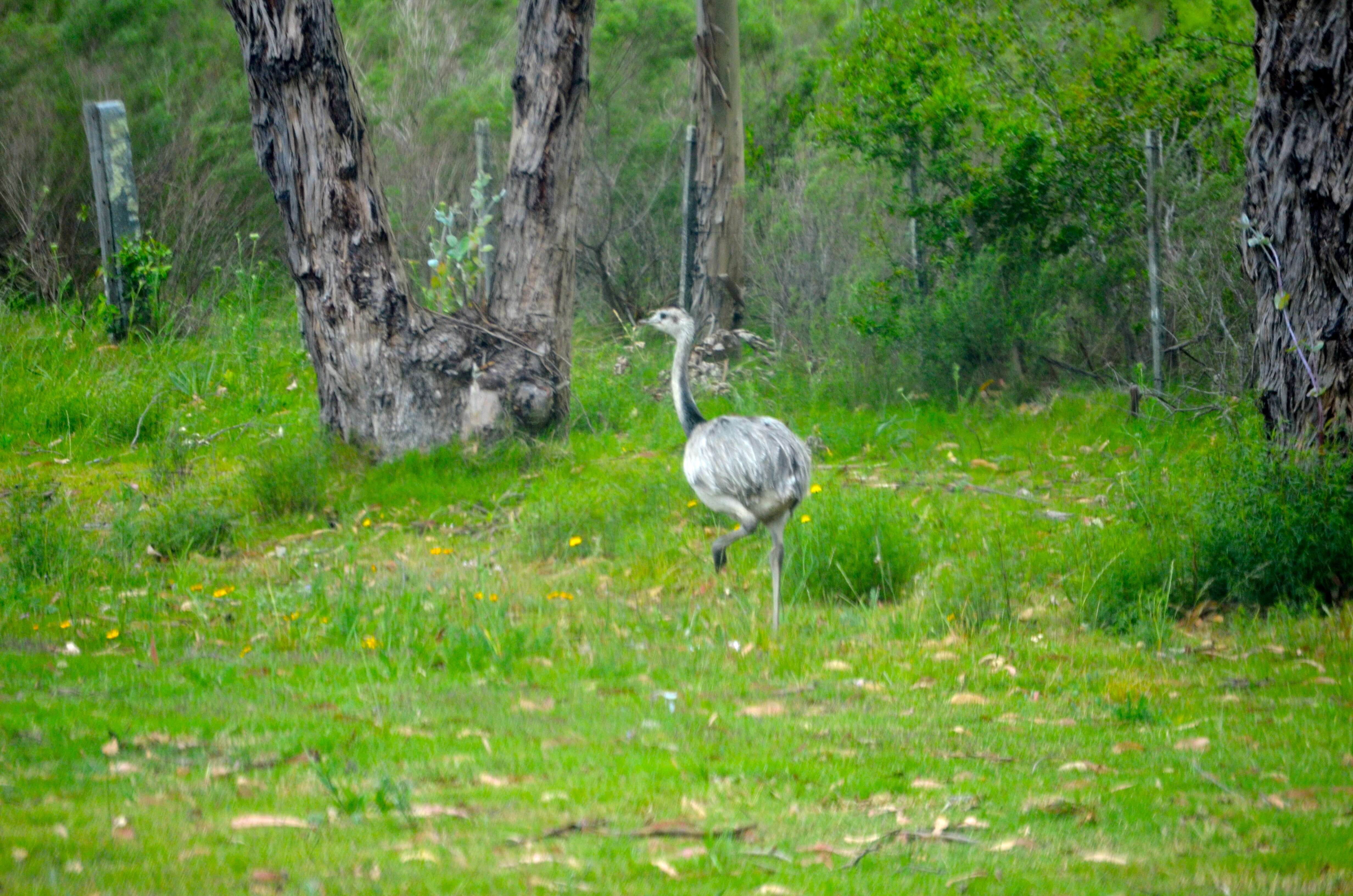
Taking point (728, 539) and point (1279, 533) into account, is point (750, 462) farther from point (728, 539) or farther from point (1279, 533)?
point (1279, 533)

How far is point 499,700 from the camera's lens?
579 centimetres

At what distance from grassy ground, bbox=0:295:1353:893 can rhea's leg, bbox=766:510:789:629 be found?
0.34ft

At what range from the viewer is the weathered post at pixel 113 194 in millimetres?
14719

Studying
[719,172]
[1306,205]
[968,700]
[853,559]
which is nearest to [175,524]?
[853,559]

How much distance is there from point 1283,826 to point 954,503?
5.84 metres

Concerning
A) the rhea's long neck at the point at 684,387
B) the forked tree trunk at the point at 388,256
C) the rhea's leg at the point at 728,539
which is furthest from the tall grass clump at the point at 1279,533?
the forked tree trunk at the point at 388,256

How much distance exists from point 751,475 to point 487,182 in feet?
16.5

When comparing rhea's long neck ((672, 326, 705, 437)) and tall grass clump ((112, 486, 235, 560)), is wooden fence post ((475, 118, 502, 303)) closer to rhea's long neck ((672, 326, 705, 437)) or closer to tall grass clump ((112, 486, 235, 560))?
rhea's long neck ((672, 326, 705, 437))

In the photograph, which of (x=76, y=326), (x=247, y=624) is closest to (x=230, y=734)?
(x=247, y=624)

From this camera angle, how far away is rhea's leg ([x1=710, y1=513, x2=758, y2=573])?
324 inches

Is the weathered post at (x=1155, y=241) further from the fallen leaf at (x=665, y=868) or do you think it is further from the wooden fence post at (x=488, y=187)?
the fallen leaf at (x=665, y=868)

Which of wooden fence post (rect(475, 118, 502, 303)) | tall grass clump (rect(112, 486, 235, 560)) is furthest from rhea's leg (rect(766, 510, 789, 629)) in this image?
wooden fence post (rect(475, 118, 502, 303))

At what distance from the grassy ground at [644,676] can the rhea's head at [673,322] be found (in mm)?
1258

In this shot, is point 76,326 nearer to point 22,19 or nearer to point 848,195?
point 22,19
